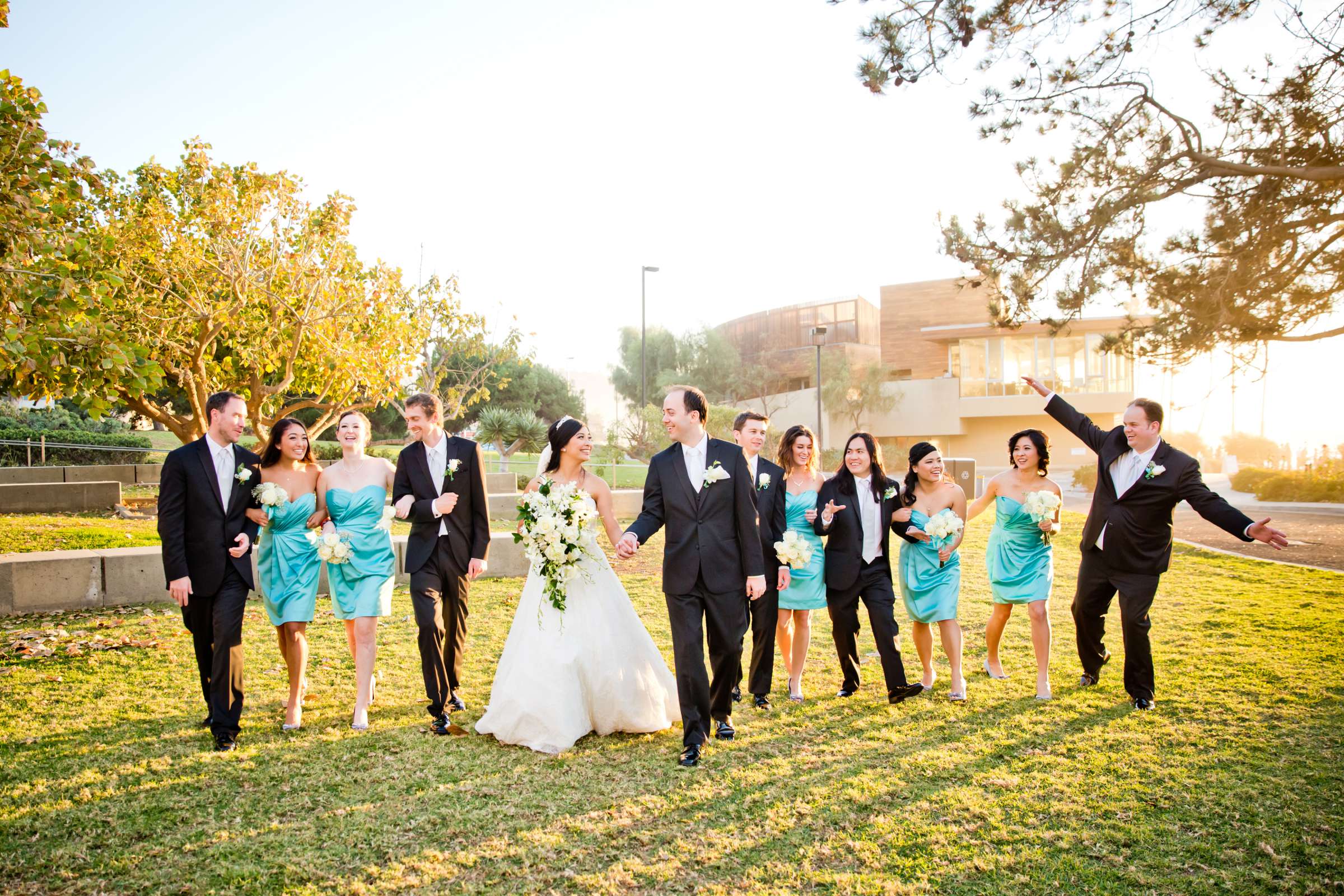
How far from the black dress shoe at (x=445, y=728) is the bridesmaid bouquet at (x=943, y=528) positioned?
360 centimetres

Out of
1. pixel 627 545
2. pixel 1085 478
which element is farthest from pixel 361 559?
pixel 1085 478

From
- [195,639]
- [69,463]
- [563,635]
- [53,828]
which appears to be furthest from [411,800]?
[69,463]

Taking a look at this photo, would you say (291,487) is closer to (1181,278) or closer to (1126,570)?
(1126,570)

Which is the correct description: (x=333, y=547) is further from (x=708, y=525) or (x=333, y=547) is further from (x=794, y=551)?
(x=794, y=551)

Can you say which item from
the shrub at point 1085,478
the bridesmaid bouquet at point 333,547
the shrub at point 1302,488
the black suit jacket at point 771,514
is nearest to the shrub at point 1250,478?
the shrub at point 1302,488

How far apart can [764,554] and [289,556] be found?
136 inches

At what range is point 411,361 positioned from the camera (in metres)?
16.0

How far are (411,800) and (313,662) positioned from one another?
346cm

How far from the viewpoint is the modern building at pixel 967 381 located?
42344 millimetres

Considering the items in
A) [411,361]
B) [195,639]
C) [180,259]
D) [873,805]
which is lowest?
[873,805]

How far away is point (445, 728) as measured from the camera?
5398 mm

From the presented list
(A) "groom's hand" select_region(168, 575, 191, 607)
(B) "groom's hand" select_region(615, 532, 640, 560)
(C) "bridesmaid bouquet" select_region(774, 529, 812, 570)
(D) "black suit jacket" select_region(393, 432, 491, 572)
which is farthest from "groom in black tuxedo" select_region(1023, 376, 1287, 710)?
(A) "groom's hand" select_region(168, 575, 191, 607)

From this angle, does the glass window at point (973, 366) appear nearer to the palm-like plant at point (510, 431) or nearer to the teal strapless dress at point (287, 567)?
the palm-like plant at point (510, 431)

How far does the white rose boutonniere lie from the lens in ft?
17.1
